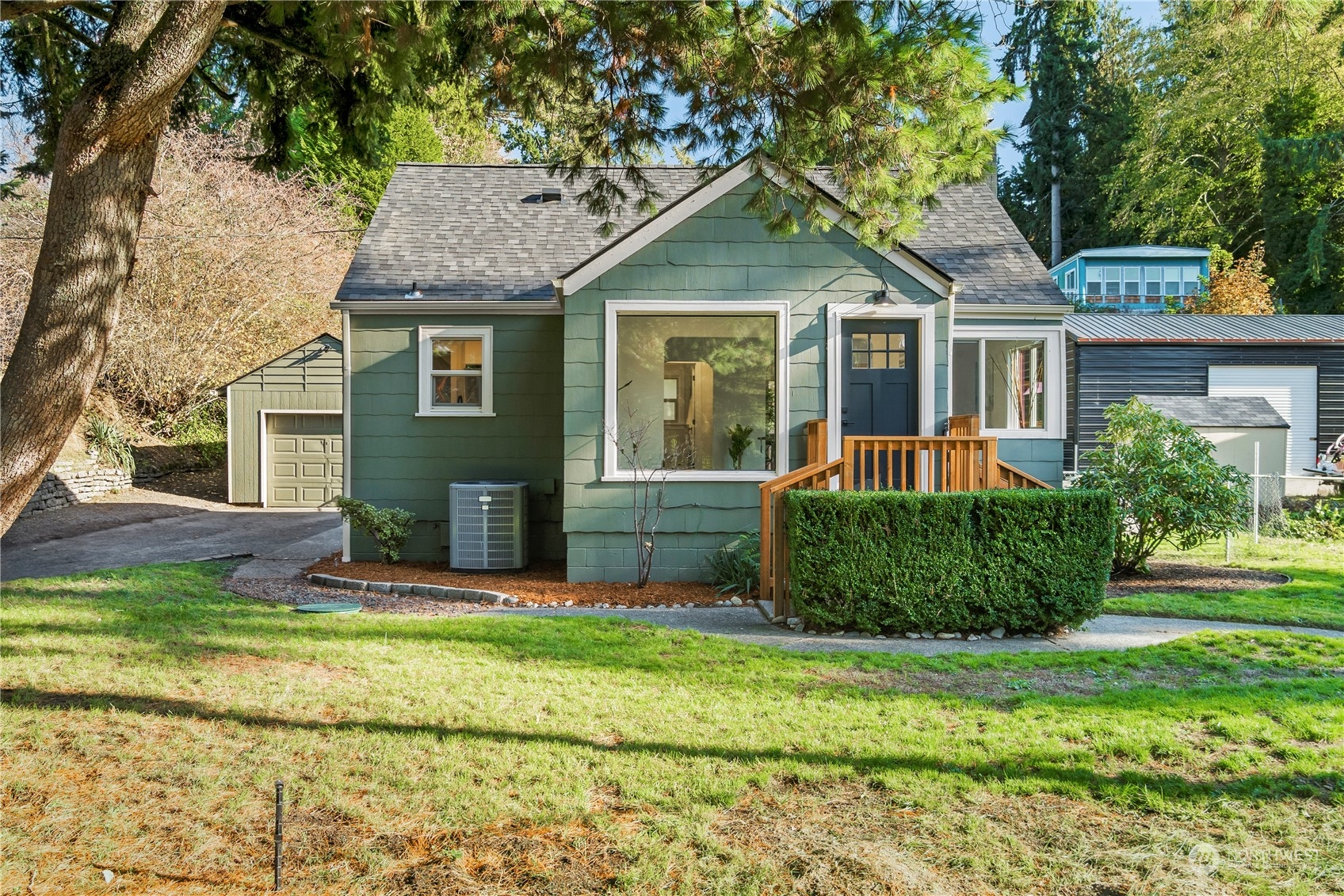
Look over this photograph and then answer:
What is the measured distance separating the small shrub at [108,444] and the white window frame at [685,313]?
14.0m

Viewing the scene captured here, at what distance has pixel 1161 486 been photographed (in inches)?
390

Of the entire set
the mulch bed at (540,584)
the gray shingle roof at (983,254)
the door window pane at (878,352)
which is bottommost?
the mulch bed at (540,584)

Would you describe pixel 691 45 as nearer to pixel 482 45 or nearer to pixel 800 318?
pixel 482 45

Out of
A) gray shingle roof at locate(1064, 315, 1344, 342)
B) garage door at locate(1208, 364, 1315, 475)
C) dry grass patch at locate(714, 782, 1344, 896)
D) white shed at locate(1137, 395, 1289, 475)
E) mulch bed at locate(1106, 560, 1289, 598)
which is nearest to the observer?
dry grass patch at locate(714, 782, 1344, 896)

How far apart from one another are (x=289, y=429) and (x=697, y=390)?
36.3 ft

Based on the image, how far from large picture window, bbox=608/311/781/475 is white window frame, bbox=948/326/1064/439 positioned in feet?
7.85

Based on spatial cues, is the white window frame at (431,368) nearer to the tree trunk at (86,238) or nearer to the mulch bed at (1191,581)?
the tree trunk at (86,238)

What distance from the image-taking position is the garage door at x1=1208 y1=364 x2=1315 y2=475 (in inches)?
766

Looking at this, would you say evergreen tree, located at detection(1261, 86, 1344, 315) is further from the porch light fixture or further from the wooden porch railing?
the wooden porch railing

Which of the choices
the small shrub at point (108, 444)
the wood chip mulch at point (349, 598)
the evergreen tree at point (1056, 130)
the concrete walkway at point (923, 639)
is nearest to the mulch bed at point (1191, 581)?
the concrete walkway at point (923, 639)

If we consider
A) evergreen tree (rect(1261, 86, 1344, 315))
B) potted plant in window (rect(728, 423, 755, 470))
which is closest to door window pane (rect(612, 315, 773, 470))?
potted plant in window (rect(728, 423, 755, 470))

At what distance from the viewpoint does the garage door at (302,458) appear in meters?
18.5

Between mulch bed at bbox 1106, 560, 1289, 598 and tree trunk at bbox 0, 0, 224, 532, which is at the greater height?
tree trunk at bbox 0, 0, 224, 532

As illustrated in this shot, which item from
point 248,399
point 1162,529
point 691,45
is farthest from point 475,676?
point 248,399
